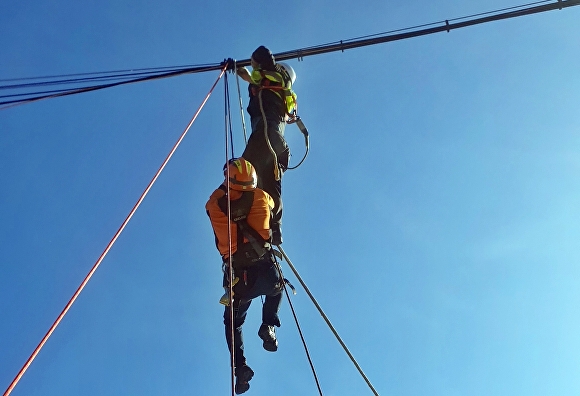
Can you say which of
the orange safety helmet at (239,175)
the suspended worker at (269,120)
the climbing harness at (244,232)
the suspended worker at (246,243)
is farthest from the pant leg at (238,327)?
the orange safety helmet at (239,175)

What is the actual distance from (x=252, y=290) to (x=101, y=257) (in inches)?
95.6

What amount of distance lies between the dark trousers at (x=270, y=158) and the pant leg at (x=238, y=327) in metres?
0.69

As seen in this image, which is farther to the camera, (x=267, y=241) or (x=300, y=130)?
(x=300, y=130)

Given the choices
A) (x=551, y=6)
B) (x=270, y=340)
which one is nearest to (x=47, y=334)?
(x=270, y=340)

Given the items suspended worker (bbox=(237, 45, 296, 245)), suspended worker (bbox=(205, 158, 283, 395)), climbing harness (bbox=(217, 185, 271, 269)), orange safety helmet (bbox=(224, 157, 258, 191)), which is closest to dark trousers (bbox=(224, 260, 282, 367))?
suspended worker (bbox=(205, 158, 283, 395))

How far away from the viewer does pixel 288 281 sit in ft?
19.7

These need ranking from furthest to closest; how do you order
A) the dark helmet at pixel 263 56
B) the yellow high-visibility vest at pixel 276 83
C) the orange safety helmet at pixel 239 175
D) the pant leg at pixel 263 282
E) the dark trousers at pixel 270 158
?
the yellow high-visibility vest at pixel 276 83 < the dark helmet at pixel 263 56 < the dark trousers at pixel 270 158 < the pant leg at pixel 263 282 < the orange safety helmet at pixel 239 175

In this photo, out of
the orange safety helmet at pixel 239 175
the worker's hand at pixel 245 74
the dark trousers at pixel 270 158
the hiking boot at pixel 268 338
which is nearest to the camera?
the orange safety helmet at pixel 239 175

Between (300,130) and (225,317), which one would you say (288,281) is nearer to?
(225,317)

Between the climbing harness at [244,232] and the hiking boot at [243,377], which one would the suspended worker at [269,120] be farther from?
the hiking boot at [243,377]

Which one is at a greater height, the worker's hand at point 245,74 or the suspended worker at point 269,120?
the worker's hand at point 245,74

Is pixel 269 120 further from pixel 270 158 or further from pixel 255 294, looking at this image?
pixel 255 294

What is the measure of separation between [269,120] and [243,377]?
2638 mm

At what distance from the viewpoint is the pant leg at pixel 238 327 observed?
19.1ft
